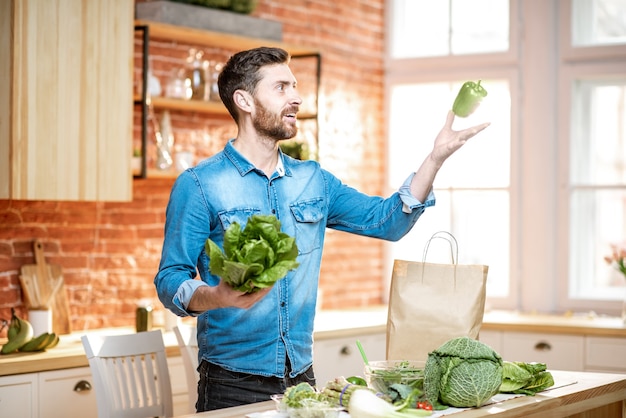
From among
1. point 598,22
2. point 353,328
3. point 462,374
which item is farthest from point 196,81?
point 462,374

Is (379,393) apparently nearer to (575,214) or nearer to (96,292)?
(96,292)

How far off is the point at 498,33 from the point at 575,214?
3.93ft

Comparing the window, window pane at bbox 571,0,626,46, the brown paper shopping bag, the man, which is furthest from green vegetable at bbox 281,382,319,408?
window pane at bbox 571,0,626,46

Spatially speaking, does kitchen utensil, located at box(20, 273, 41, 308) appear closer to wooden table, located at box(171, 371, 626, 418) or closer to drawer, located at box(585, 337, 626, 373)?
wooden table, located at box(171, 371, 626, 418)

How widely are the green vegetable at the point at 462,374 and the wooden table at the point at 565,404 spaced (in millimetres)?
44

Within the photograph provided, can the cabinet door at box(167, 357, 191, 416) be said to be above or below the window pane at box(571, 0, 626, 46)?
below

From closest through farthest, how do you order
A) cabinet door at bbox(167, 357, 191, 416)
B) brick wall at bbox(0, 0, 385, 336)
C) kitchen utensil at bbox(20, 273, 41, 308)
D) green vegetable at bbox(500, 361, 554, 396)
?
1. green vegetable at bbox(500, 361, 554, 396)
2. cabinet door at bbox(167, 357, 191, 416)
3. kitchen utensil at bbox(20, 273, 41, 308)
4. brick wall at bbox(0, 0, 385, 336)

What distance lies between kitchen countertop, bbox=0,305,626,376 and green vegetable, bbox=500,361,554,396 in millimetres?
1765

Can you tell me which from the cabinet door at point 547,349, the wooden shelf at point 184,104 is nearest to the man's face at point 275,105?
the wooden shelf at point 184,104

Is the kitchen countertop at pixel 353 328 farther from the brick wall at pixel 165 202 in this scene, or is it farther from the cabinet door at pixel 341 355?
the brick wall at pixel 165 202

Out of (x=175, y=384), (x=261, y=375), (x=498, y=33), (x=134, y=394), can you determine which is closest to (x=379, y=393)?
(x=261, y=375)

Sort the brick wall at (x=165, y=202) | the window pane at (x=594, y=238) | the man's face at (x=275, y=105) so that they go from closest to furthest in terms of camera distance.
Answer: the man's face at (x=275, y=105), the brick wall at (x=165, y=202), the window pane at (x=594, y=238)

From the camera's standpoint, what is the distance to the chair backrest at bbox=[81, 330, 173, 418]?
304cm

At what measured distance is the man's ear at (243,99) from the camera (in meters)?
2.82
